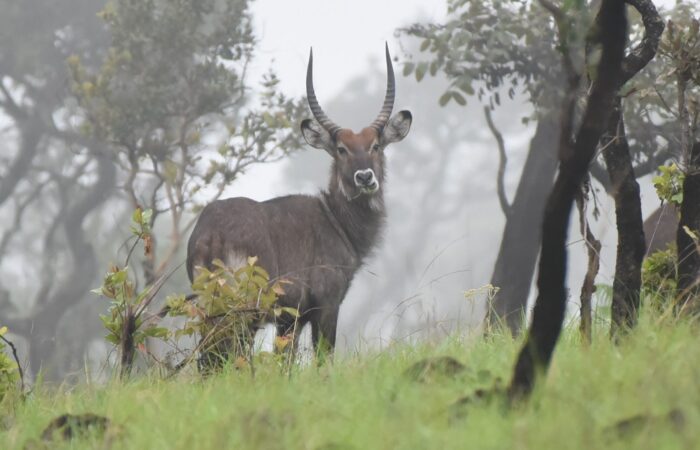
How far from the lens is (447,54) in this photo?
44.1 feet

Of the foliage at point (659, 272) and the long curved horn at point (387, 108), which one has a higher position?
the long curved horn at point (387, 108)

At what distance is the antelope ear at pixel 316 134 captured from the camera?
977 cm

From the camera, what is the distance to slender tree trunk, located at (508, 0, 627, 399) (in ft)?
12.7

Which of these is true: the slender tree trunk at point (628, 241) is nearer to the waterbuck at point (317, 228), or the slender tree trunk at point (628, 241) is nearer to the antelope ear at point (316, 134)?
the waterbuck at point (317, 228)

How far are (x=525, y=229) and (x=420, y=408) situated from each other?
1006 cm

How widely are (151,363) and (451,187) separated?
155 ft

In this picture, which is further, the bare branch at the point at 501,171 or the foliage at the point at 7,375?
the bare branch at the point at 501,171

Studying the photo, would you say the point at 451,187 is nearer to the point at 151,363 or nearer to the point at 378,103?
the point at 378,103

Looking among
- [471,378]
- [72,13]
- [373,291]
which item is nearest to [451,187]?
[373,291]

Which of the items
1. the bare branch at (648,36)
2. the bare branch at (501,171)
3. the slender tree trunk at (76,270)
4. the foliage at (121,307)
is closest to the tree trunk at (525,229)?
the bare branch at (501,171)

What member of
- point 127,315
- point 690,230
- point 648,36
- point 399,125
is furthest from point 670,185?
point 399,125

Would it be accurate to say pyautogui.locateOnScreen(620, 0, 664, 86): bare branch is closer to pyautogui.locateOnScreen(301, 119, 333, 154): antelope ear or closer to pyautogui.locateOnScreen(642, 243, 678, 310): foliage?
pyautogui.locateOnScreen(642, 243, 678, 310): foliage

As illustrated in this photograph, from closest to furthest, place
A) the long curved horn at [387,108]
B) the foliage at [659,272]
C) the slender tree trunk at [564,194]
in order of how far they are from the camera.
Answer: the slender tree trunk at [564,194]
the foliage at [659,272]
the long curved horn at [387,108]

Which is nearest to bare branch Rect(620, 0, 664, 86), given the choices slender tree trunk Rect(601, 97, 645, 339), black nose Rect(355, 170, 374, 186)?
slender tree trunk Rect(601, 97, 645, 339)
